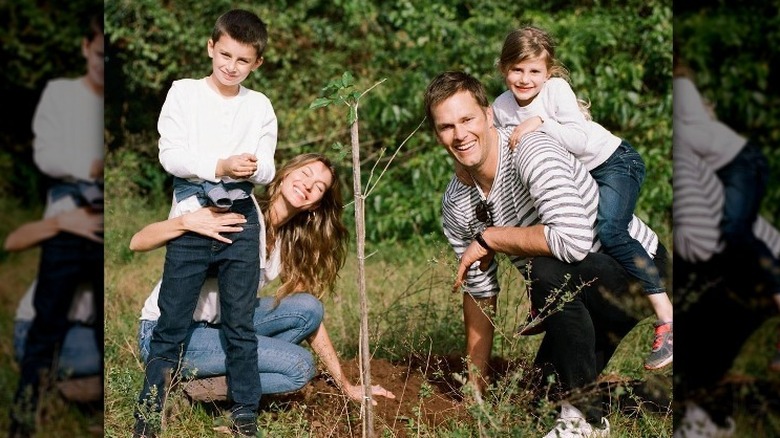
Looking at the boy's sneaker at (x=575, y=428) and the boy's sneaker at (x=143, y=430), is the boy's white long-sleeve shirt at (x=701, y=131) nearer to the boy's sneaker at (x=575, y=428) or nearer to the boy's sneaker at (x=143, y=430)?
the boy's sneaker at (x=575, y=428)

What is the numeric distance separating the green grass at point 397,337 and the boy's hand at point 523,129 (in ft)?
1.61

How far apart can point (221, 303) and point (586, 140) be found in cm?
164

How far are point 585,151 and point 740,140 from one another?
2.51 meters

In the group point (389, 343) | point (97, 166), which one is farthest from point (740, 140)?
point (389, 343)

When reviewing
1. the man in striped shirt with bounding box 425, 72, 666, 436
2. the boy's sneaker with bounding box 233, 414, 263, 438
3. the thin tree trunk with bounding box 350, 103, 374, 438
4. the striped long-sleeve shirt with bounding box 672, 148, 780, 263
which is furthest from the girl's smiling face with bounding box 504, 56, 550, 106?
the striped long-sleeve shirt with bounding box 672, 148, 780, 263

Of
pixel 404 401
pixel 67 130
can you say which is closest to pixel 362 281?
pixel 404 401

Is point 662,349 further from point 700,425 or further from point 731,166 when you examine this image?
point 731,166

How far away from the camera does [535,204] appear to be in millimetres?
3404

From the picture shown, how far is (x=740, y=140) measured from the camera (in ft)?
5.16

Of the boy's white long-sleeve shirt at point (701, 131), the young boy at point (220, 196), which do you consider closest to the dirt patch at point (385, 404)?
the young boy at point (220, 196)

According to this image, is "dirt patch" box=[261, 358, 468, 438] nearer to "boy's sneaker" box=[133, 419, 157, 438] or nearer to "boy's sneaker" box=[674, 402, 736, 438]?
"boy's sneaker" box=[133, 419, 157, 438]

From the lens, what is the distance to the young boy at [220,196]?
3.35 metres

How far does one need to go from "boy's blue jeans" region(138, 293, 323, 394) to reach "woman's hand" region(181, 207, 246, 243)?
51cm

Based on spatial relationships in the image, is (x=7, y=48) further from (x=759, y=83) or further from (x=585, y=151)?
(x=585, y=151)
